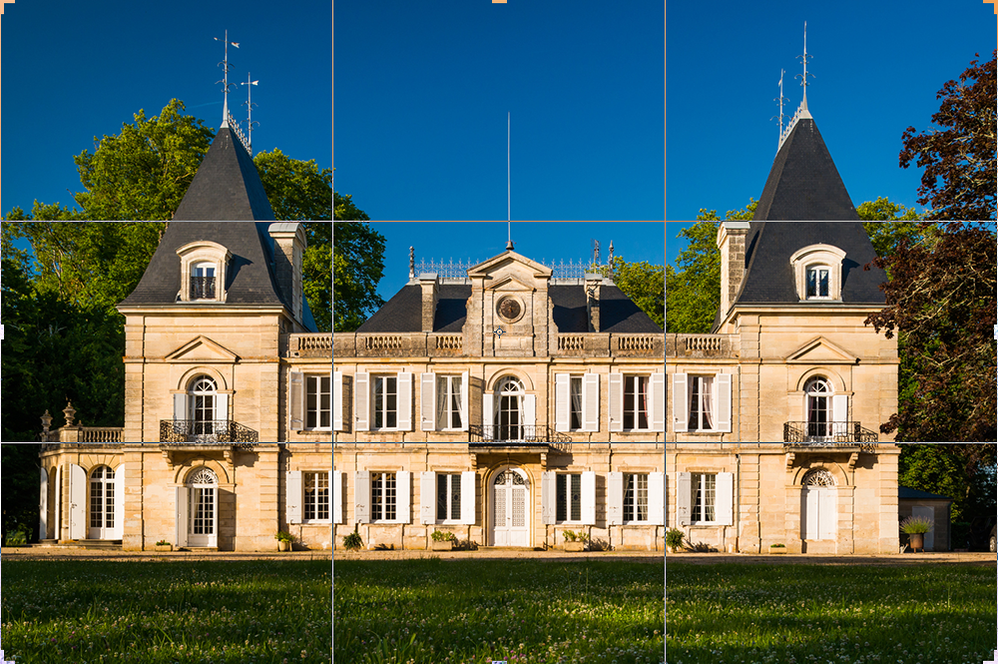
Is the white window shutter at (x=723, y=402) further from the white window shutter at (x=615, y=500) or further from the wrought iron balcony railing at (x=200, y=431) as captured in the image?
the wrought iron balcony railing at (x=200, y=431)

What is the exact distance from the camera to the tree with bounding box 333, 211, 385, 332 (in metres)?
15.6

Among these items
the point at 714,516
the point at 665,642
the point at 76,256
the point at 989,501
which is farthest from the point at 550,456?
the point at 665,642

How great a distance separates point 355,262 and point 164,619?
11032 millimetres

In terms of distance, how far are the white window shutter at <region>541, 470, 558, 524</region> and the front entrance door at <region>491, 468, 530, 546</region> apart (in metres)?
0.62

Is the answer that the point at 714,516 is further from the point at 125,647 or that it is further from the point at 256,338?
the point at 125,647

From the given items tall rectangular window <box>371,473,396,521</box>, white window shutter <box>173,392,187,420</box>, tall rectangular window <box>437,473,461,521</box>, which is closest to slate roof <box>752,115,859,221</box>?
tall rectangular window <box>437,473,461,521</box>

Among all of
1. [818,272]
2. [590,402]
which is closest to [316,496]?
[590,402]

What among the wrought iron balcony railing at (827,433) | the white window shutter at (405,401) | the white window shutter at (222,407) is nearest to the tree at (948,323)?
the wrought iron balcony railing at (827,433)

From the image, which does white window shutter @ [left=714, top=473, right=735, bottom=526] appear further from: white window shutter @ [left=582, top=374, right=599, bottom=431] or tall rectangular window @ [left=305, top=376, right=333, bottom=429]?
tall rectangular window @ [left=305, top=376, right=333, bottom=429]

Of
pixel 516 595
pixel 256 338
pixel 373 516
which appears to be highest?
pixel 256 338

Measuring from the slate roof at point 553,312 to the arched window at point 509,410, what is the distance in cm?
250

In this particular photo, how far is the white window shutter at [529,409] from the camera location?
88.9ft

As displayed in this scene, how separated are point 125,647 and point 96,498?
19.2 meters

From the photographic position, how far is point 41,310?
566 inches
